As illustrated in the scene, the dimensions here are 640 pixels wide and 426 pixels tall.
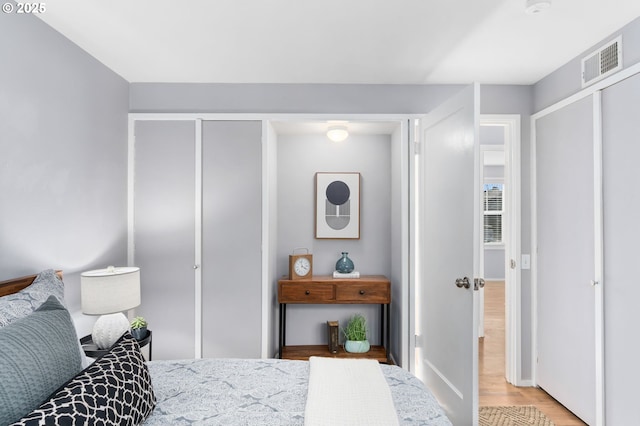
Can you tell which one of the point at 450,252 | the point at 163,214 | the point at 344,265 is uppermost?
the point at 163,214

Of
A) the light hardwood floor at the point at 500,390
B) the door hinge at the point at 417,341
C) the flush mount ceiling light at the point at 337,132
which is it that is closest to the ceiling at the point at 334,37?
the flush mount ceiling light at the point at 337,132

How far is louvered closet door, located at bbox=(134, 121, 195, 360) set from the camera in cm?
308

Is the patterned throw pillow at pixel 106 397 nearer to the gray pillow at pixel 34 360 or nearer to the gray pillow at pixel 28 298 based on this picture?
the gray pillow at pixel 34 360

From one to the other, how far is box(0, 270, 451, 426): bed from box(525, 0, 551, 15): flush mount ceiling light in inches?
76.5

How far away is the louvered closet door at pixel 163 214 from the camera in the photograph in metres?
3.08

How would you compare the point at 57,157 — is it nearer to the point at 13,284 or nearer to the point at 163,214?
the point at 13,284

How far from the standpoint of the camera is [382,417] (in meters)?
1.30

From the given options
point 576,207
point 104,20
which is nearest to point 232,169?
point 104,20

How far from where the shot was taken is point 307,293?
125 inches

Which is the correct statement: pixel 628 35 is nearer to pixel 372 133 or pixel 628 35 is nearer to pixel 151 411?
pixel 372 133

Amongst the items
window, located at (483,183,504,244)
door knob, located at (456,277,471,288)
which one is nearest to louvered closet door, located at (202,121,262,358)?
door knob, located at (456,277,471,288)

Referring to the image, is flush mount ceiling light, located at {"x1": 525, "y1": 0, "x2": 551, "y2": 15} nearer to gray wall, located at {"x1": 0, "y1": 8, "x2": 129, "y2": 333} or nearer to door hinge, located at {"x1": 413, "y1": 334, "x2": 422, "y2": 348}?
door hinge, located at {"x1": 413, "y1": 334, "x2": 422, "y2": 348}

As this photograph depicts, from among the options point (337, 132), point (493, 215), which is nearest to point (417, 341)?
point (337, 132)

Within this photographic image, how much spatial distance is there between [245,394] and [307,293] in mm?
1671
